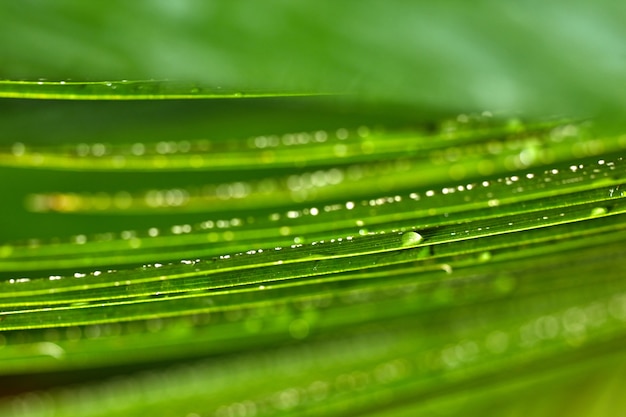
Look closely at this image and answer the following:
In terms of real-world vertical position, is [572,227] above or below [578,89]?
below

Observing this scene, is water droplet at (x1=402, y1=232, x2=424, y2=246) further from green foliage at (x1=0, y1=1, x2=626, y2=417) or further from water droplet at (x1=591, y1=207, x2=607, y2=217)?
water droplet at (x1=591, y1=207, x2=607, y2=217)

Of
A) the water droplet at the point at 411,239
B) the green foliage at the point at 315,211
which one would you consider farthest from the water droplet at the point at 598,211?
the water droplet at the point at 411,239

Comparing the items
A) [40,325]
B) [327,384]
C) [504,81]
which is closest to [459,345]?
[327,384]

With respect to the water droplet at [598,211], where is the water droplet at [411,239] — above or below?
above

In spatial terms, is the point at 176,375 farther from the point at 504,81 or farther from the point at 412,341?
the point at 504,81

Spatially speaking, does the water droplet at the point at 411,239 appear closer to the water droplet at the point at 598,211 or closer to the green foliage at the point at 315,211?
the green foliage at the point at 315,211

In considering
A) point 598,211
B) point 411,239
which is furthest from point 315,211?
point 598,211

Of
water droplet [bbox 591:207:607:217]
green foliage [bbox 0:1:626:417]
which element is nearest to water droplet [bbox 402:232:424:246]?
green foliage [bbox 0:1:626:417]
